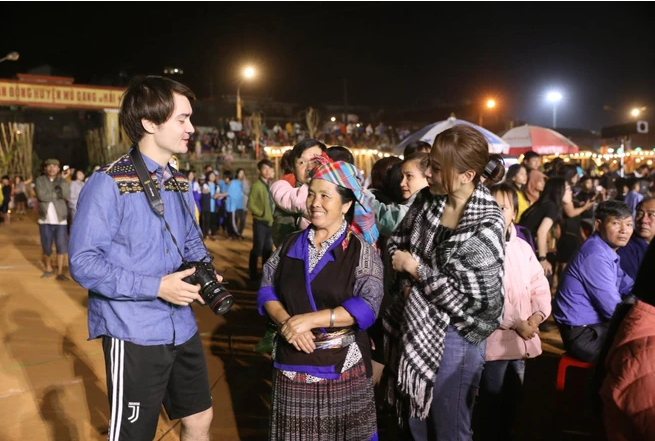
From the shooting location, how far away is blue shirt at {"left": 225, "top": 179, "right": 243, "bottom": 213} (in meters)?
15.4

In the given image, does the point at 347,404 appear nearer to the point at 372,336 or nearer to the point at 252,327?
the point at 372,336

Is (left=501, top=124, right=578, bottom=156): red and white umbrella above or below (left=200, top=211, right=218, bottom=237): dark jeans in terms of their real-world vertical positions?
above

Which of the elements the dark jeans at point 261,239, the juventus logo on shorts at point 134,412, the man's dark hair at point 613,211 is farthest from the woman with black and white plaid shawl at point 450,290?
the dark jeans at point 261,239

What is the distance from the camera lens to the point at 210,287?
98.2 inches

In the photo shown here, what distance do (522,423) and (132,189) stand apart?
11.5ft

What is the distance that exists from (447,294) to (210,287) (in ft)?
3.68

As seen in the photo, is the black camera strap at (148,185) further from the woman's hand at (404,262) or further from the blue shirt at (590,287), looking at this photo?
the blue shirt at (590,287)

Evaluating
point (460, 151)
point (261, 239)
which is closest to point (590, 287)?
point (460, 151)

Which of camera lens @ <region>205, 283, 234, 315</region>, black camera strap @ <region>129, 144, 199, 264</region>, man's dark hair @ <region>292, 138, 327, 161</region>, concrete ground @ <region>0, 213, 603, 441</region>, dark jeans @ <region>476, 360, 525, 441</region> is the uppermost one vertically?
man's dark hair @ <region>292, 138, 327, 161</region>

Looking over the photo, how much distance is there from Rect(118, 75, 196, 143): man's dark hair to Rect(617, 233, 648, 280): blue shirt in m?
4.18

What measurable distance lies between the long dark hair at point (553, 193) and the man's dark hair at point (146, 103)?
5039mm

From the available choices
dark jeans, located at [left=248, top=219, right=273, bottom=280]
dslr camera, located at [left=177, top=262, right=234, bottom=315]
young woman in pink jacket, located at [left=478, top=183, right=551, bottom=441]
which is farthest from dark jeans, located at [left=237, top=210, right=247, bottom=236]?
dslr camera, located at [left=177, top=262, right=234, bottom=315]

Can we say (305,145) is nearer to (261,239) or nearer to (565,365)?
(565,365)

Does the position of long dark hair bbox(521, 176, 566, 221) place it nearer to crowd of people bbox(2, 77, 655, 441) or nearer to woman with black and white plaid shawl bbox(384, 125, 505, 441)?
crowd of people bbox(2, 77, 655, 441)
